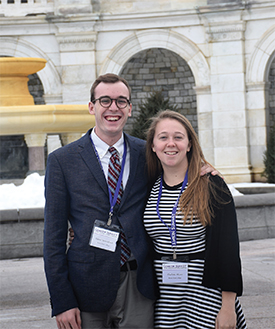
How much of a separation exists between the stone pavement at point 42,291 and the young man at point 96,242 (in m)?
1.53

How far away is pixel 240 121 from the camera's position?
13328 millimetres

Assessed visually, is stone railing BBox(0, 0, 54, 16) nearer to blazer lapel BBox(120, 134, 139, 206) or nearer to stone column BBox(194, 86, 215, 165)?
stone column BBox(194, 86, 215, 165)

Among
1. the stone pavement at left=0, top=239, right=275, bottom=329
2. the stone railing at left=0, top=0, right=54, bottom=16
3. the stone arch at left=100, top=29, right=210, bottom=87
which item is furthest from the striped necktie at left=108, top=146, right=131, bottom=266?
the stone railing at left=0, top=0, right=54, bottom=16

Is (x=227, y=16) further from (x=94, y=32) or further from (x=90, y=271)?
(x=90, y=271)

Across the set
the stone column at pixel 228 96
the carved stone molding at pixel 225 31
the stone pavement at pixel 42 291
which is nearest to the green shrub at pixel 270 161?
the stone column at pixel 228 96

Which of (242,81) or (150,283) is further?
(242,81)

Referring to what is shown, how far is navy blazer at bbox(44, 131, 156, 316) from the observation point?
2.38 m

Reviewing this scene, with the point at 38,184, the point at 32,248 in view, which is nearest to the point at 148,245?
the point at 32,248

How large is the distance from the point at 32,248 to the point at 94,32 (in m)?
8.39

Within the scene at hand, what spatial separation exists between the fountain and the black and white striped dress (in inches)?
207

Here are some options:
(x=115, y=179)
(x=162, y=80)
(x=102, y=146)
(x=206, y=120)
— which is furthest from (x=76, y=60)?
(x=115, y=179)

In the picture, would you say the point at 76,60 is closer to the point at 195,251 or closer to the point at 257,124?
the point at 257,124

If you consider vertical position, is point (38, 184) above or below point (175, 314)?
above

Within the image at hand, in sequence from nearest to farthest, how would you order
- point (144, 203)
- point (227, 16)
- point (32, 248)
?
point (144, 203) → point (32, 248) → point (227, 16)
